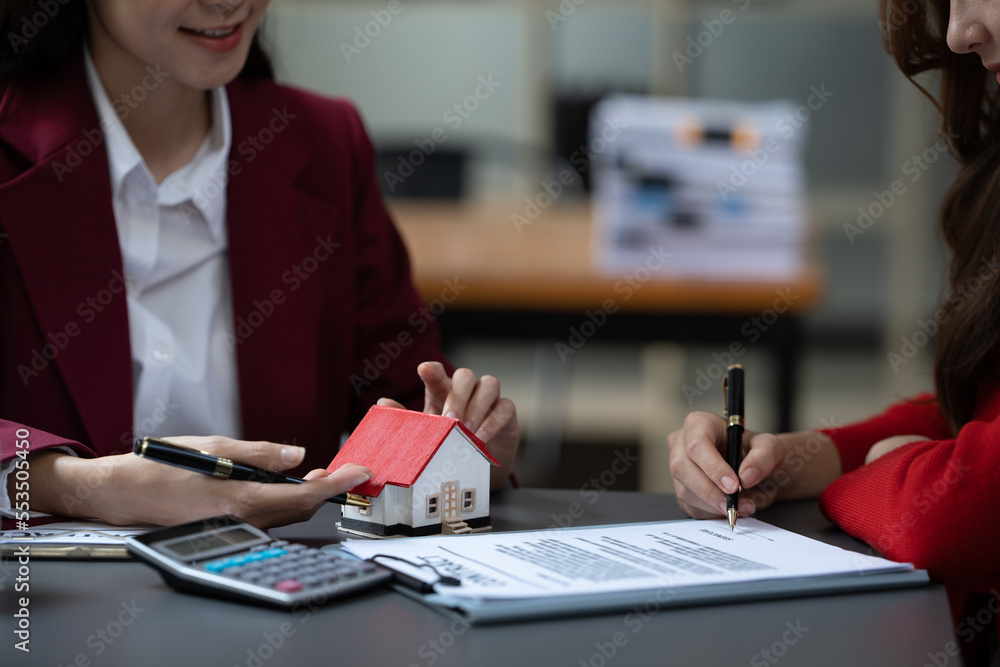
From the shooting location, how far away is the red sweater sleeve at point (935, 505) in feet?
2.68

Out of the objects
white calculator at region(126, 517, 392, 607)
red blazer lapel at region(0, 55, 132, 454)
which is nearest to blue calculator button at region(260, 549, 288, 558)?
white calculator at region(126, 517, 392, 607)

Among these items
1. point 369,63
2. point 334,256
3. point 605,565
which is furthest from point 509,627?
point 369,63

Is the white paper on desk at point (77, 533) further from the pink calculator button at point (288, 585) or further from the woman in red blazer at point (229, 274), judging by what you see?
the pink calculator button at point (288, 585)

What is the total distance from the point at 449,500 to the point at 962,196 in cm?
72

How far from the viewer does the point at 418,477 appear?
2.82 ft

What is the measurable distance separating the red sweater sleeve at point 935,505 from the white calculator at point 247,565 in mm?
419

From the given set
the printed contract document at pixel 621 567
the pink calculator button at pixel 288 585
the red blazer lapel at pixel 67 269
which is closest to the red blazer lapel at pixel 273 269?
the red blazer lapel at pixel 67 269

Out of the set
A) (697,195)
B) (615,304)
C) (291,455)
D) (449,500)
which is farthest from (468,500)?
(697,195)

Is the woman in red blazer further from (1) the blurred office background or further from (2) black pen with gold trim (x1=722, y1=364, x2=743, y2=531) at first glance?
(1) the blurred office background

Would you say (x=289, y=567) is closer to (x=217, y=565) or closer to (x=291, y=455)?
(x=217, y=565)

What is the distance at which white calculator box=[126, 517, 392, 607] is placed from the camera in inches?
27.4

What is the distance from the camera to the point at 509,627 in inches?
26.4

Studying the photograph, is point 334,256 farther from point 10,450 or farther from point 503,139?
point 503,139

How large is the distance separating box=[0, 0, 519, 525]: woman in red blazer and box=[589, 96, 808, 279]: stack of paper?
106 cm
